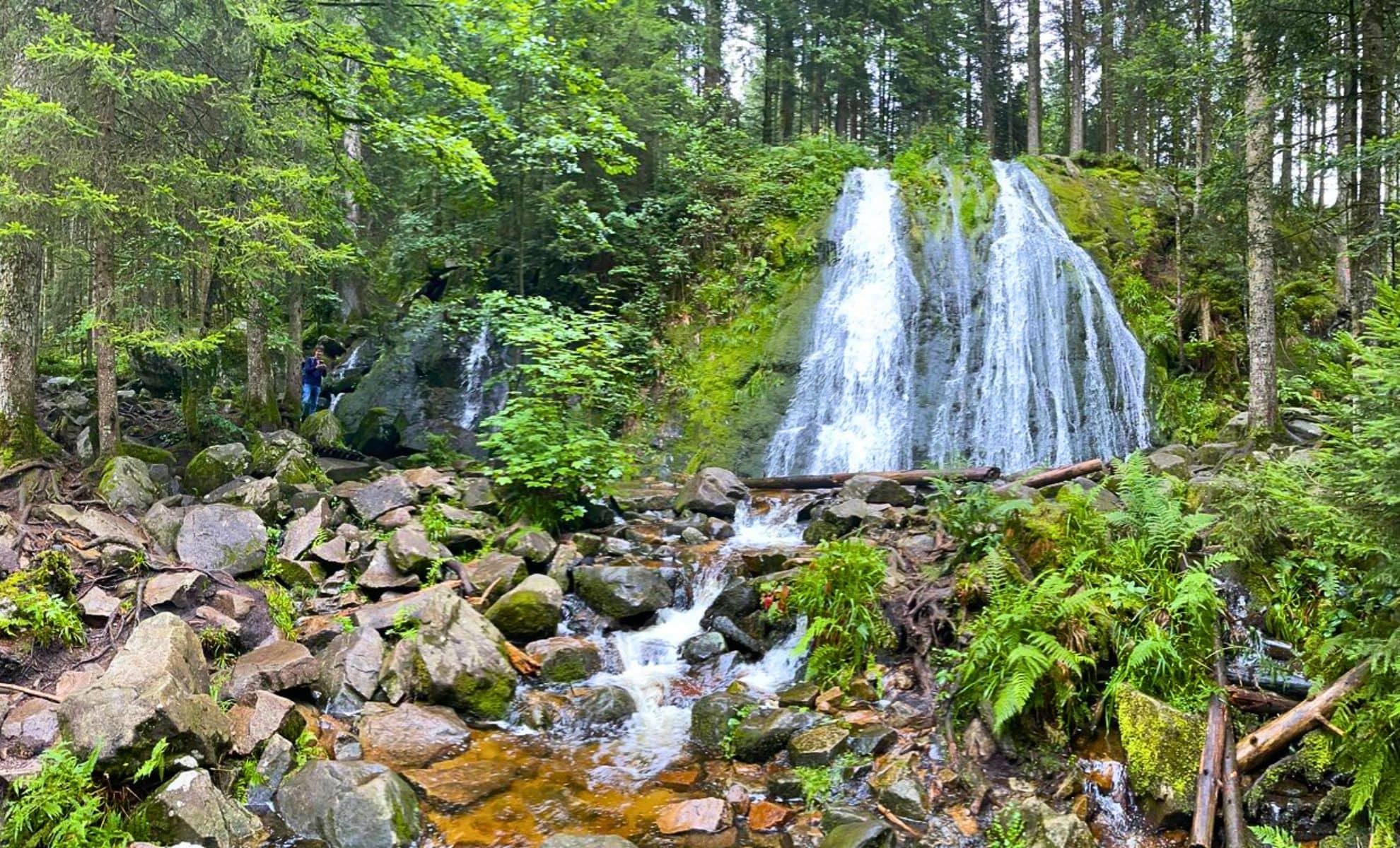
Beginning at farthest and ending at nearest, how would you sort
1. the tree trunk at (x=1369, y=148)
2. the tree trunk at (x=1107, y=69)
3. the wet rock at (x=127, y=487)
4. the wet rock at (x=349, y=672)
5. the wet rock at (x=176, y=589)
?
1. the tree trunk at (x=1107, y=69)
2. the wet rock at (x=127, y=487)
3. the tree trunk at (x=1369, y=148)
4. the wet rock at (x=176, y=589)
5. the wet rock at (x=349, y=672)

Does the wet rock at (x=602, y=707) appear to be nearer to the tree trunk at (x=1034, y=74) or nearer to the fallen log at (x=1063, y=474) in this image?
the fallen log at (x=1063, y=474)

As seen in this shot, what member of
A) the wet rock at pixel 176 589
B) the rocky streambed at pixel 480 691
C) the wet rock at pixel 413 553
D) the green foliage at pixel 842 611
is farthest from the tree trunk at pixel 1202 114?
the wet rock at pixel 176 589

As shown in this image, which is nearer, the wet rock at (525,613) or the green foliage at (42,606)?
the green foliage at (42,606)

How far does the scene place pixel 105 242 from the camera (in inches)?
361

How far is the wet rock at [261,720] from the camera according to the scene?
17.7ft

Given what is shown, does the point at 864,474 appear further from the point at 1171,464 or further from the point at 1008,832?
the point at 1008,832

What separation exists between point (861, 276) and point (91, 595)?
13705 mm

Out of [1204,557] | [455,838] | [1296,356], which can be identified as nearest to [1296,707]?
[1204,557]

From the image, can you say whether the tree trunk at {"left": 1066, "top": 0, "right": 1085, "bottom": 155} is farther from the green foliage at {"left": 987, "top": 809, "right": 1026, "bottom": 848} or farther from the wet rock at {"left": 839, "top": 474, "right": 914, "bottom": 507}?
the green foliage at {"left": 987, "top": 809, "right": 1026, "bottom": 848}

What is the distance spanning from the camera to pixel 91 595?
6.62m

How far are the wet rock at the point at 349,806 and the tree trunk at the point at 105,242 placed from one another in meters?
6.60

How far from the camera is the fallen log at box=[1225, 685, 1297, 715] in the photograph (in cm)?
458

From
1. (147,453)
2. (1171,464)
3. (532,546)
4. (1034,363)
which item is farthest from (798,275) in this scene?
(147,453)

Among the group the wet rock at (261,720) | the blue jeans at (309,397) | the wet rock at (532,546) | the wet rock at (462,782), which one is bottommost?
the wet rock at (462,782)
